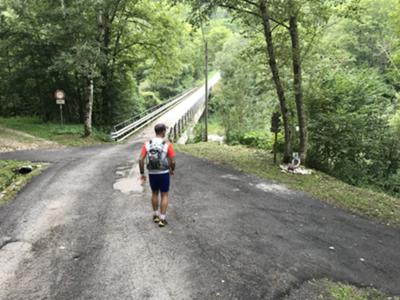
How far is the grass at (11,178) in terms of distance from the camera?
6603mm

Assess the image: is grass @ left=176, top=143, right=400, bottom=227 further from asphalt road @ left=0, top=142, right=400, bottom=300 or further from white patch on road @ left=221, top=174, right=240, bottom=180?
white patch on road @ left=221, top=174, right=240, bottom=180

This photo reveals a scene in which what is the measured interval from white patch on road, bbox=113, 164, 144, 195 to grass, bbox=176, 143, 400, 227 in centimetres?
330

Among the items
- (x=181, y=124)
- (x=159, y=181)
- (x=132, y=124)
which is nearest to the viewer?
(x=159, y=181)

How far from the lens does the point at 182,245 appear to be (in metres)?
4.48

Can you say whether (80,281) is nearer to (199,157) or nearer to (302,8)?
(199,157)

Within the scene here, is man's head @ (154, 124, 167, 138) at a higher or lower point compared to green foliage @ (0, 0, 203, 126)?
lower

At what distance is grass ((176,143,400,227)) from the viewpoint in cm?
670

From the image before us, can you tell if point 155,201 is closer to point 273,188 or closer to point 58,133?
point 273,188

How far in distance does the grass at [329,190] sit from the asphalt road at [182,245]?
57 cm

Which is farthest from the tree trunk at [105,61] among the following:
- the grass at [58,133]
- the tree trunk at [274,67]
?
the tree trunk at [274,67]

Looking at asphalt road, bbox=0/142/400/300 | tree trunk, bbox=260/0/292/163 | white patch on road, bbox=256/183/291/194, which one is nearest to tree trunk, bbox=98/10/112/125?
tree trunk, bbox=260/0/292/163

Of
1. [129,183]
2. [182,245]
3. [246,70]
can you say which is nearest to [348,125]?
[129,183]

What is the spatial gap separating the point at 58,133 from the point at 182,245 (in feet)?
44.1

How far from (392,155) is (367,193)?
4933 mm
